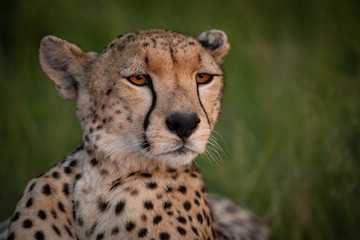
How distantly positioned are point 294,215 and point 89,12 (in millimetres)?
2546

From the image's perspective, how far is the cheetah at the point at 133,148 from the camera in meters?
2.13

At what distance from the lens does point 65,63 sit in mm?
2484

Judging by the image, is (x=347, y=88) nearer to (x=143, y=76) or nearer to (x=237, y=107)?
(x=237, y=107)

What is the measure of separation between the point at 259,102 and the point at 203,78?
191cm

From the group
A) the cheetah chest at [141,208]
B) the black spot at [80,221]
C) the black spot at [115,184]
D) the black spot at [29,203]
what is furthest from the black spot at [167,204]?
the black spot at [29,203]

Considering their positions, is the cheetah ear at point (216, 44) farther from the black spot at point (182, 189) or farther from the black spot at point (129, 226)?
the black spot at point (129, 226)

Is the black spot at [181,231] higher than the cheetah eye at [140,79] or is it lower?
lower

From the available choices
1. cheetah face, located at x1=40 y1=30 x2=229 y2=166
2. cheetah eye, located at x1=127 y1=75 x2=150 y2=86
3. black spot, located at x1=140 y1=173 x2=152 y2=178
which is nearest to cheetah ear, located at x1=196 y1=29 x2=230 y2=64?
cheetah face, located at x1=40 y1=30 x2=229 y2=166

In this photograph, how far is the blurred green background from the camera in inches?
133

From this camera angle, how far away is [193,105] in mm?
2188

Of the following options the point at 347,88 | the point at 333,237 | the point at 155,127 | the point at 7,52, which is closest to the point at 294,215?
the point at 333,237

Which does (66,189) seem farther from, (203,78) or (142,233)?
(203,78)

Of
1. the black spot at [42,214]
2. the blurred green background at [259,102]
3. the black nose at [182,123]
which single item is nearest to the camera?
the black nose at [182,123]

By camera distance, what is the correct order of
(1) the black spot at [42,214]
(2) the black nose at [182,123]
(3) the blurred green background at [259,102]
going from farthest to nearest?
(3) the blurred green background at [259,102] < (1) the black spot at [42,214] < (2) the black nose at [182,123]
